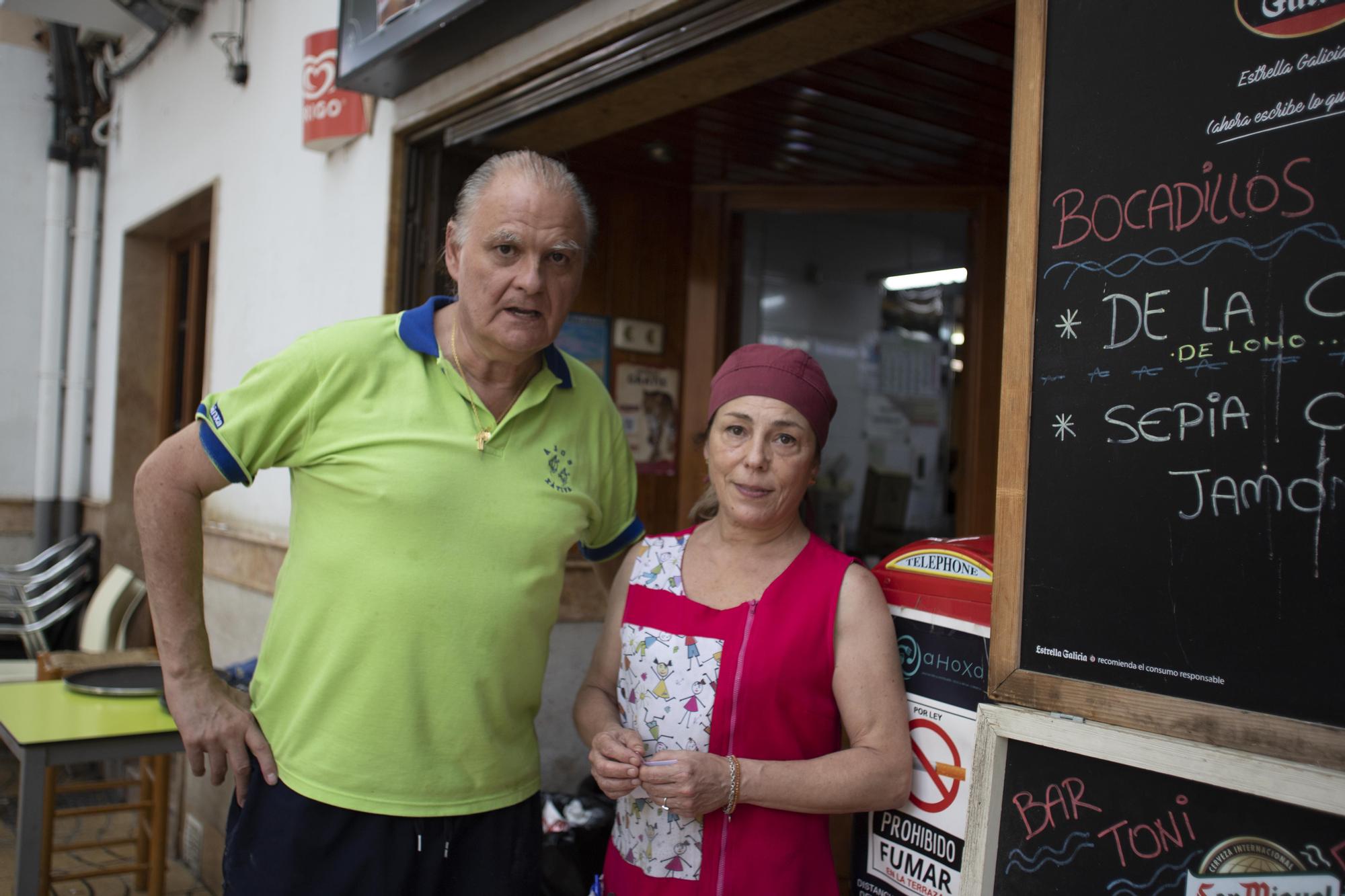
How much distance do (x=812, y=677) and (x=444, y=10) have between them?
239 cm

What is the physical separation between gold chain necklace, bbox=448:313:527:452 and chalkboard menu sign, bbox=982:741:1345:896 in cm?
108

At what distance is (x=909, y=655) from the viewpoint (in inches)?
72.1

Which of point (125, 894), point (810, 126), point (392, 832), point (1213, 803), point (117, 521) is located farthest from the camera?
point (117, 521)

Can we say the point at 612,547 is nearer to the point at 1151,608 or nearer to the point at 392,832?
the point at 392,832

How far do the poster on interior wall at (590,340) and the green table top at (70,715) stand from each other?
6.49 ft

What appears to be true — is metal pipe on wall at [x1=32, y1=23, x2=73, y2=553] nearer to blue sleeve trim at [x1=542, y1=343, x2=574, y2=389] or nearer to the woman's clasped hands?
blue sleeve trim at [x1=542, y1=343, x2=574, y2=389]

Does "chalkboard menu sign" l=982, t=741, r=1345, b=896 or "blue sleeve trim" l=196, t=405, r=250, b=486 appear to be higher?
"blue sleeve trim" l=196, t=405, r=250, b=486

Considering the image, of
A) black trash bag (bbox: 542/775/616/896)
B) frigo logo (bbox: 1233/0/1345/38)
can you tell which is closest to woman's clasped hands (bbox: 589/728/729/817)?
black trash bag (bbox: 542/775/616/896)

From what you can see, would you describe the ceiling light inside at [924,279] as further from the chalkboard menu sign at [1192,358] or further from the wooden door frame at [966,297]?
the chalkboard menu sign at [1192,358]

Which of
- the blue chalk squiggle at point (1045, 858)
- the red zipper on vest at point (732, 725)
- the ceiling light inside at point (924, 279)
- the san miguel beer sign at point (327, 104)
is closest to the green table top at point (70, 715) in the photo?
the red zipper on vest at point (732, 725)

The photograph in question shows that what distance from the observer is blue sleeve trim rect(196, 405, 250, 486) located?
1777 millimetres

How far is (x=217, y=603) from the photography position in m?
Answer: 4.76

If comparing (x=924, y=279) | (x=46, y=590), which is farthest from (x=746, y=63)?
(x=46, y=590)

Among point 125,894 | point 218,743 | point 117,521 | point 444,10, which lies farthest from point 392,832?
point 117,521
